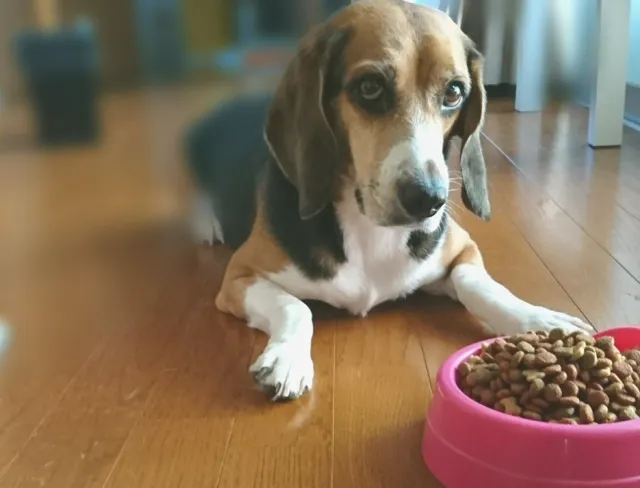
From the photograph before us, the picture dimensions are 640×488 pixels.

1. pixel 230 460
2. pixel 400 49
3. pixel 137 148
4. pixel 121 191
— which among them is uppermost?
pixel 400 49

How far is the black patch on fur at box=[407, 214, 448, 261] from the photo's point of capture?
1807 mm

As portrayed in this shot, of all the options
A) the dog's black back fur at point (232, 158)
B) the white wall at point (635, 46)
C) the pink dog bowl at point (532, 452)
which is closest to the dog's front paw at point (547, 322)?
the pink dog bowl at point (532, 452)

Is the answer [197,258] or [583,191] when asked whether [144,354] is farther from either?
[583,191]

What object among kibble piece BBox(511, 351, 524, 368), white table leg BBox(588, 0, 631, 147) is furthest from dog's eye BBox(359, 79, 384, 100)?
white table leg BBox(588, 0, 631, 147)

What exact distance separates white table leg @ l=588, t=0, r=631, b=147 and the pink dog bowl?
115 inches

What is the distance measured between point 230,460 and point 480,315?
717 millimetres

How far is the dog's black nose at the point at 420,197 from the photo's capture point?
144 cm

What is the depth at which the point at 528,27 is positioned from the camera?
197 inches

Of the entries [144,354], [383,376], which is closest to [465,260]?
[383,376]

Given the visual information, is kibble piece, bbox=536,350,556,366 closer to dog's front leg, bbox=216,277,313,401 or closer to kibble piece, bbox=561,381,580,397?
kibble piece, bbox=561,381,580,397

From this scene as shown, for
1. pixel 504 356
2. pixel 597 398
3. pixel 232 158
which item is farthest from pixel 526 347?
pixel 232 158

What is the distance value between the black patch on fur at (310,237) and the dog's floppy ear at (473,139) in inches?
13.0

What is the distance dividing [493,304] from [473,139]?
373 mm

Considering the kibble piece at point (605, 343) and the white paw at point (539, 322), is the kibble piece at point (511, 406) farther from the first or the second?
the white paw at point (539, 322)
